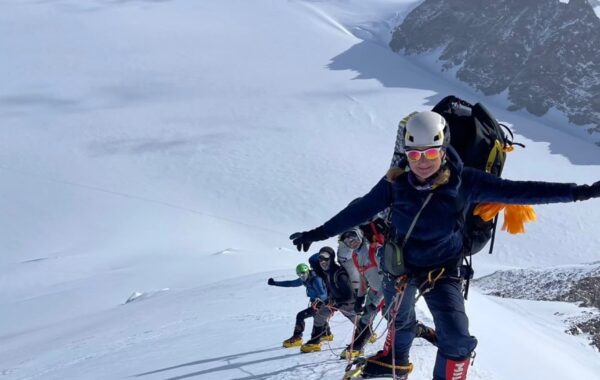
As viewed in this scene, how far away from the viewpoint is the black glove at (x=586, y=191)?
4.11 metres

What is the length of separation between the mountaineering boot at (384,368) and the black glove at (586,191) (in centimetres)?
192

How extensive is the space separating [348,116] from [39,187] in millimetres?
26245

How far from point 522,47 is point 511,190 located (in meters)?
86.8

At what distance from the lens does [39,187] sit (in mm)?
38812

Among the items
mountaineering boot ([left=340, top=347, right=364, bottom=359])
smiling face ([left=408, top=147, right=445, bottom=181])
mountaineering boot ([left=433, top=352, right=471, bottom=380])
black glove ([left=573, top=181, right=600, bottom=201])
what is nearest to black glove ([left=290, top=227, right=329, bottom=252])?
smiling face ([left=408, top=147, right=445, bottom=181])

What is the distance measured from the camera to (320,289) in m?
7.40

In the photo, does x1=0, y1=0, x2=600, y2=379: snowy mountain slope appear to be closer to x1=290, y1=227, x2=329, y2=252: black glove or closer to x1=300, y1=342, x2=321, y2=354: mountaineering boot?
x1=300, y1=342, x2=321, y2=354: mountaineering boot

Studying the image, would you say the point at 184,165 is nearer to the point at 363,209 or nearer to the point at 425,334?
the point at 425,334

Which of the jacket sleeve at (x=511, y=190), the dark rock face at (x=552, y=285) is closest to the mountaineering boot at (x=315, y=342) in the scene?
the jacket sleeve at (x=511, y=190)

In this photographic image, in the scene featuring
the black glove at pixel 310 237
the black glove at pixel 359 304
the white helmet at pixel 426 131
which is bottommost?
the black glove at pixel 359 304

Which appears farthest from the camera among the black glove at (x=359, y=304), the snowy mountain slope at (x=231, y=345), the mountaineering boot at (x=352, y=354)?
the black glove at (x=359, y=304)

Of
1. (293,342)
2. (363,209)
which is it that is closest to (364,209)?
(363,209)

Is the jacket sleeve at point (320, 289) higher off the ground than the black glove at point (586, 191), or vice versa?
the black glove at point (586, 191)

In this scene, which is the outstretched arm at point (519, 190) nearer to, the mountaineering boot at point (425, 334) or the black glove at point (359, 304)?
the mountaineering boot at point (425, 334)
